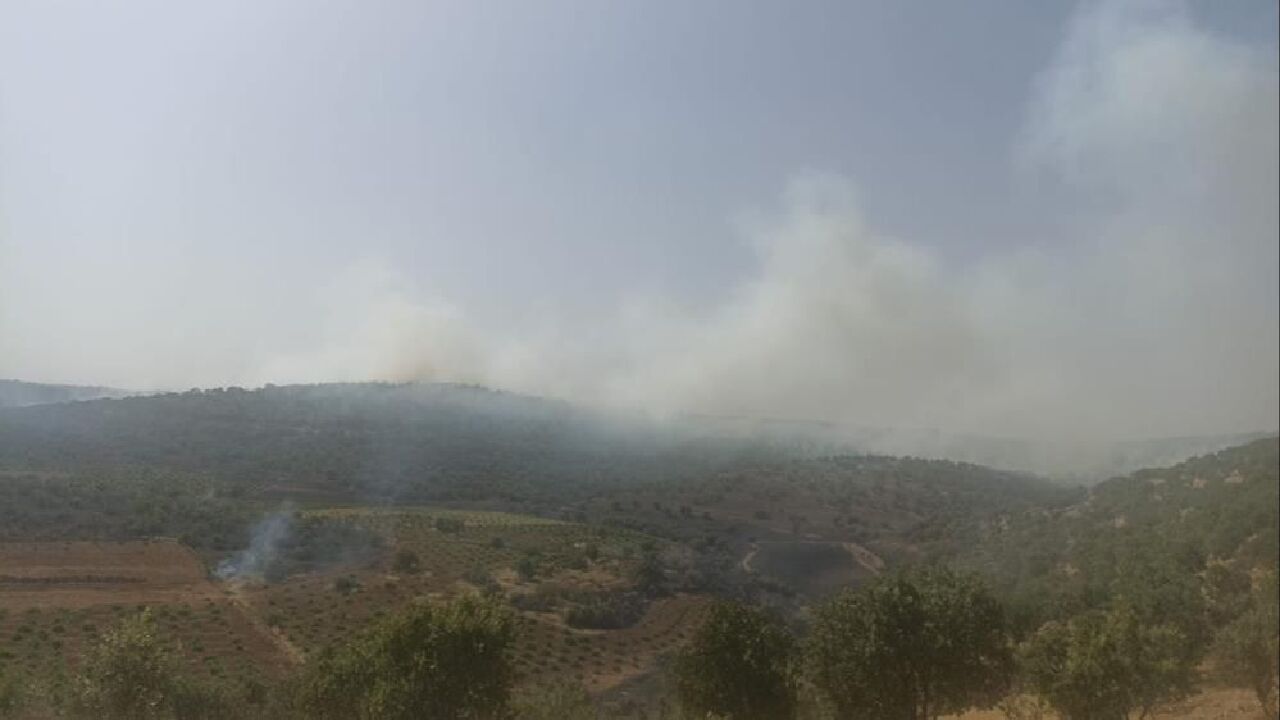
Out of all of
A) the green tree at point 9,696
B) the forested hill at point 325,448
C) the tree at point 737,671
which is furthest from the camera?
the forested hill at point 325,448

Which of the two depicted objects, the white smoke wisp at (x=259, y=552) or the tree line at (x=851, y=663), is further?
the white smoke wisp at (x=259, y=552)

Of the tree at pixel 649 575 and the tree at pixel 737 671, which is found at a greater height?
the tree at pixel 737 671

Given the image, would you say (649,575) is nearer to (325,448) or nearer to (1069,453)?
(325,448)

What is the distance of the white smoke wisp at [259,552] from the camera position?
68438 mm

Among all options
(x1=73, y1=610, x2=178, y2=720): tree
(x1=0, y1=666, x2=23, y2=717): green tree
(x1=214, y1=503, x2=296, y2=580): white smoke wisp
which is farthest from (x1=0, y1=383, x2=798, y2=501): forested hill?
(x1=73, y1=610, x2=178, y2=720): tree

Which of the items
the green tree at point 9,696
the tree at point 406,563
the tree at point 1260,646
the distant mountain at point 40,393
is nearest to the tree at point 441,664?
the green tree at point 9,696

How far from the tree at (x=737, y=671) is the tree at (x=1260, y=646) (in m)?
14.9

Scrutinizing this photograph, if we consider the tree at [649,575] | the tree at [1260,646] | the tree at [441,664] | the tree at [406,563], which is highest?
the tree at [1260,646]

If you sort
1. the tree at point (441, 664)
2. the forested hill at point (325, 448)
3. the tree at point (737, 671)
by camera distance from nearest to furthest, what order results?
Answer: 1. the tree at point (441, 664)
2. the tree at point (737, 671)
3. the forested hill at point (325, 448)

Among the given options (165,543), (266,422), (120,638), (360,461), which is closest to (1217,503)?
(120,638)

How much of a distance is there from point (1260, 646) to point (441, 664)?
27143 mm

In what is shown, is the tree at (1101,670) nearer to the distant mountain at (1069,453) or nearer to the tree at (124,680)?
the tree at (124,680)

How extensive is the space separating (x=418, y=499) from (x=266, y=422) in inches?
1703

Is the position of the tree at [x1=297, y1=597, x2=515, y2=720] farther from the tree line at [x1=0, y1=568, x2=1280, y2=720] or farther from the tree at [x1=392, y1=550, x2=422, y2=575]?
the tree at [x1=392, y1=550, x2=422, y2=575]
